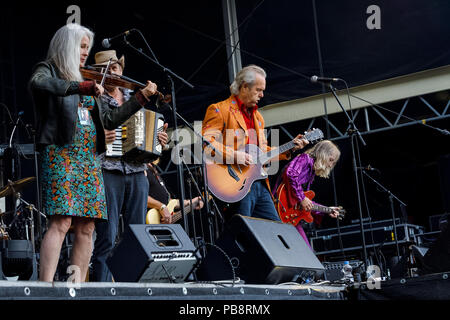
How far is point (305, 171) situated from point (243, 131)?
180 cm

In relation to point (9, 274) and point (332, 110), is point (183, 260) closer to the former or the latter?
point (9, 274)

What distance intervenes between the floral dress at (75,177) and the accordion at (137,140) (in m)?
0.50

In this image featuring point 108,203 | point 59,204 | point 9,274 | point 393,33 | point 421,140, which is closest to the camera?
point 59,204

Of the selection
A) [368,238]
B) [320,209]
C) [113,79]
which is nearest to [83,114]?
[113,79]

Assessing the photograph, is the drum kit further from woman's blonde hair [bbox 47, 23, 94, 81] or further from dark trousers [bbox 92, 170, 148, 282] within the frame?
woman's blonde hair [bbox 47, 23, 94, 81]

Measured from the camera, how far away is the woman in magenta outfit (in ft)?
20.2

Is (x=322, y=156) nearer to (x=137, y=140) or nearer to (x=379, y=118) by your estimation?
(x=379, y=118)

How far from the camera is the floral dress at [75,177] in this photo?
2965 mm

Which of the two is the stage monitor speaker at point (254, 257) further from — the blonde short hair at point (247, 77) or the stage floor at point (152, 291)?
the blonde short hair at point (247, 77)

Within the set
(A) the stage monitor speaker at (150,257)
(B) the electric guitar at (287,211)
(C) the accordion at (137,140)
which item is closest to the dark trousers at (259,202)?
(C) the accordion at (137,140)

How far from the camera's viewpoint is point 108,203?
3.66 meters

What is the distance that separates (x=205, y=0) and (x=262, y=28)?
1001 millimetres

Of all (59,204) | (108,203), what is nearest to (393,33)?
(108,203)

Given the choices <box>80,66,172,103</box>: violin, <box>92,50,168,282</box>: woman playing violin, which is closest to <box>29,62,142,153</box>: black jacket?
<box>80,66,172,103</box>: violin
